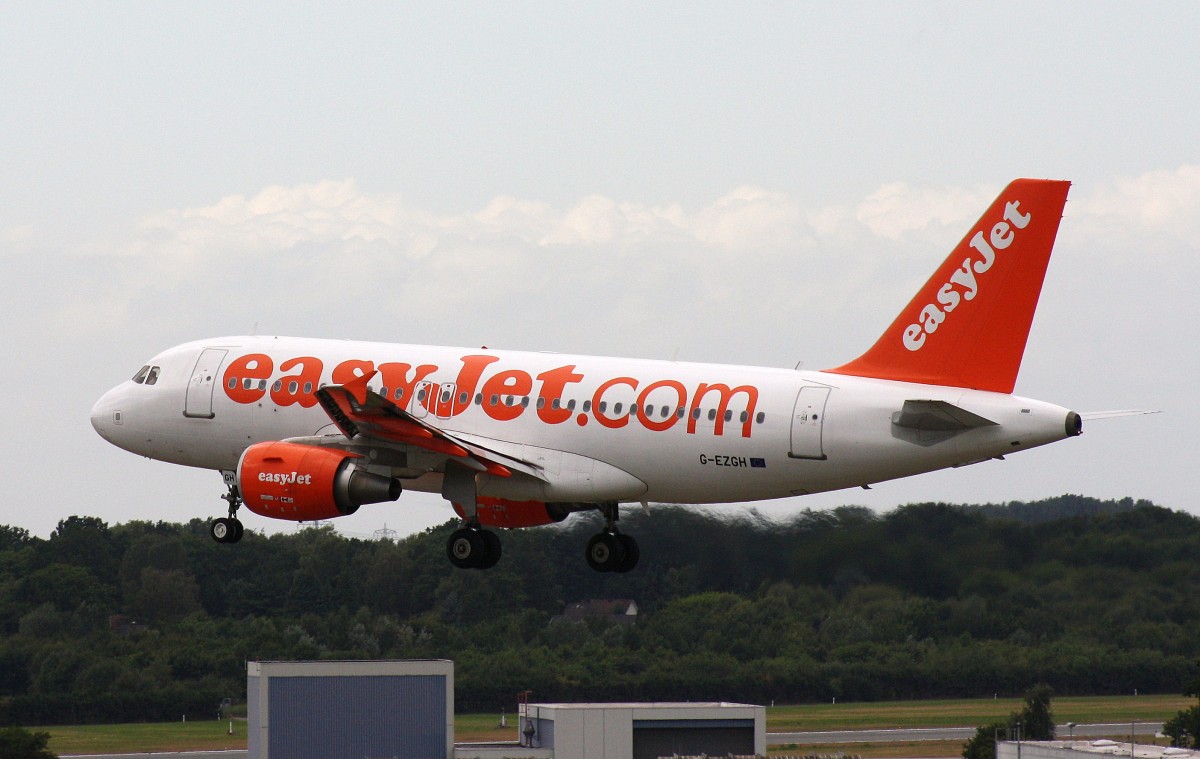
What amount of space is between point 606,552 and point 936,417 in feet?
33.9

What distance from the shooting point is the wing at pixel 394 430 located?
45156 millimetres

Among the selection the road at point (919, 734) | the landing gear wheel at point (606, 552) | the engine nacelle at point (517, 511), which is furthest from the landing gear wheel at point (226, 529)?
the road at point (919, 734)

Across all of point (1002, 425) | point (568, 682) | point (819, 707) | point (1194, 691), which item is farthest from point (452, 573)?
point (1002, 425)

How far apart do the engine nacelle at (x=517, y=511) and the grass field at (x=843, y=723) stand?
26.7m

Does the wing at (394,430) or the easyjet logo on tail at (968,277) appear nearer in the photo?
the easyjet logo on tail at (968,277)

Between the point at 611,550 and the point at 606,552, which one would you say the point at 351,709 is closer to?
the point at 606,552

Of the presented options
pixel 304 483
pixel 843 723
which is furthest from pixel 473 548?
pixel 843 723

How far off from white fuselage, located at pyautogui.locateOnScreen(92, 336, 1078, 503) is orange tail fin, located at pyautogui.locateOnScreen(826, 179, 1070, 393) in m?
0.55

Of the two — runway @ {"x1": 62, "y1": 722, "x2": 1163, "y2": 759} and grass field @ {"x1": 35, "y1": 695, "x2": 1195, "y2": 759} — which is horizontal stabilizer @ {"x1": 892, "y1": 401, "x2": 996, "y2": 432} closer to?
grass field @ {"x1": 35, "y1": 695, "x2": 1195, "y2": 759}

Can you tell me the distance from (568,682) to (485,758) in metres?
16.7

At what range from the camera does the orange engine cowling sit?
150 feet

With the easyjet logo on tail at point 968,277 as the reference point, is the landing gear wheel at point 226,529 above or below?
below

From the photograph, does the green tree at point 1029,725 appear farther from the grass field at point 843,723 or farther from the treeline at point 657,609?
the grass field at point 843,723

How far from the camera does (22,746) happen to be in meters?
71.2
